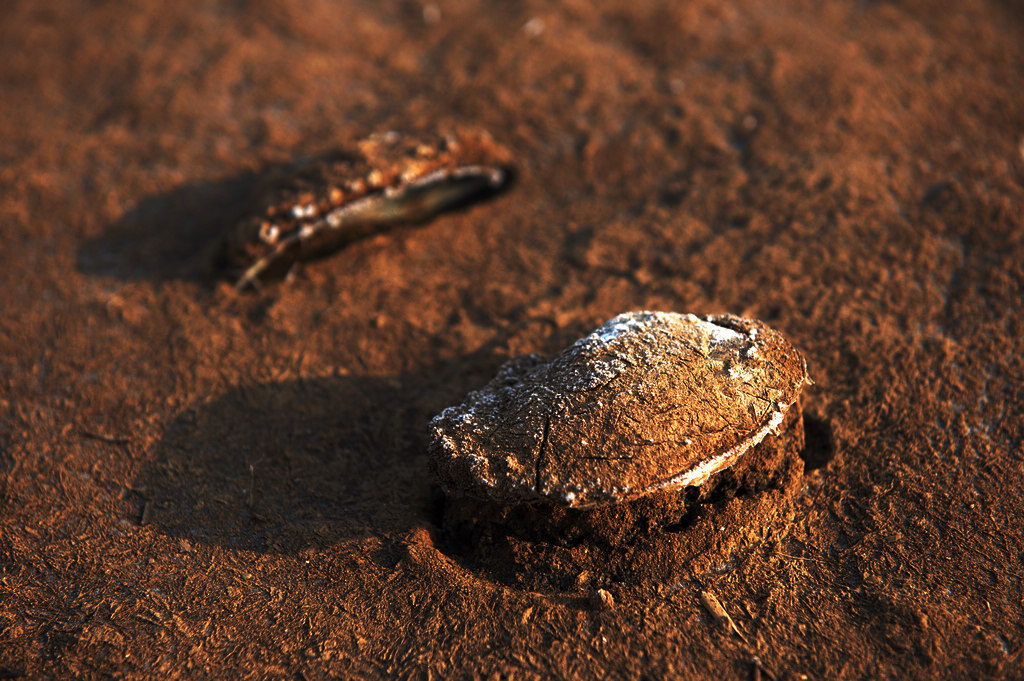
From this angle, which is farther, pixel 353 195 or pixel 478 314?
pixel 353 195

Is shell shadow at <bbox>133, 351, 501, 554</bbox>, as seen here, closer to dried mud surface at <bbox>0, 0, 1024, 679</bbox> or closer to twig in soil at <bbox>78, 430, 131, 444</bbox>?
dried mud surface at <bbox>0, 0, 1024, 679</bbox>

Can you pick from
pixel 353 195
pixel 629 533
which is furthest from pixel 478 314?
pixel 629 533

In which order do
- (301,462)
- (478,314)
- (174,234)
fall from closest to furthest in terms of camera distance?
(301,462)
(478,314)
(174,234)

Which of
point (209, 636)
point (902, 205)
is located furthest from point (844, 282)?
point (209, 636)

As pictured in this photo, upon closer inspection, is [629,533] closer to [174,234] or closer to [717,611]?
[717,611]

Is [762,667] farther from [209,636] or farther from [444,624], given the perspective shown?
[209,636]

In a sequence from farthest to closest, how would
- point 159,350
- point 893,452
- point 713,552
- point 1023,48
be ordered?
Result: point 1023,48
point 159,350
point 893,452
point 713,552

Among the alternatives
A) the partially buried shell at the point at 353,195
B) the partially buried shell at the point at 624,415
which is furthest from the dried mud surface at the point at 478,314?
the partially buried shell at the point at 624,415
